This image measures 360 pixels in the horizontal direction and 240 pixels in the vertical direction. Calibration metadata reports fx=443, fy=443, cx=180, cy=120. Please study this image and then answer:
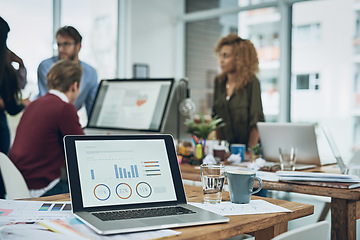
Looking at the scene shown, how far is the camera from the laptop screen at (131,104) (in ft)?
9.13

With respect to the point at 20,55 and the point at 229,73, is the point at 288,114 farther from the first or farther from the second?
the point at 20,55

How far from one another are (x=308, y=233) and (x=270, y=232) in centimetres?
30

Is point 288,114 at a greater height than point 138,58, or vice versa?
point 138,58

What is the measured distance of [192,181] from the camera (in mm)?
2209

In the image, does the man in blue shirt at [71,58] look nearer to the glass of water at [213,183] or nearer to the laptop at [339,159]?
the laptop at [339,159]

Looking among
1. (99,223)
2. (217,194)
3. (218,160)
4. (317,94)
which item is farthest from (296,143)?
(317,94)

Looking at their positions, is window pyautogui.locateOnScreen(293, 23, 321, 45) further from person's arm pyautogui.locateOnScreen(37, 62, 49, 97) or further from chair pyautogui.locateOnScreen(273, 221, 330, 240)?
chair pyautogui.locateOnScreen(273, 221, 330, 240)

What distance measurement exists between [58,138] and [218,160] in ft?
2.92

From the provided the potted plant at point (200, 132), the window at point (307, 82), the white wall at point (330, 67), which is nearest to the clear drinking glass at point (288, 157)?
the potted plant at point (200, 132)

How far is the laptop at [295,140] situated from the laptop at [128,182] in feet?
3.44

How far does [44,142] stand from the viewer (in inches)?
94.7

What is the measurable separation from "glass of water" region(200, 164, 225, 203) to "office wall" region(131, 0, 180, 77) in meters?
3.94

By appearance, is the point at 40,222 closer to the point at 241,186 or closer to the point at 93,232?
the point at 93,232

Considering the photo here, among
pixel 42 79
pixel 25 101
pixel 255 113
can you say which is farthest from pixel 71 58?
pixel 255 113
